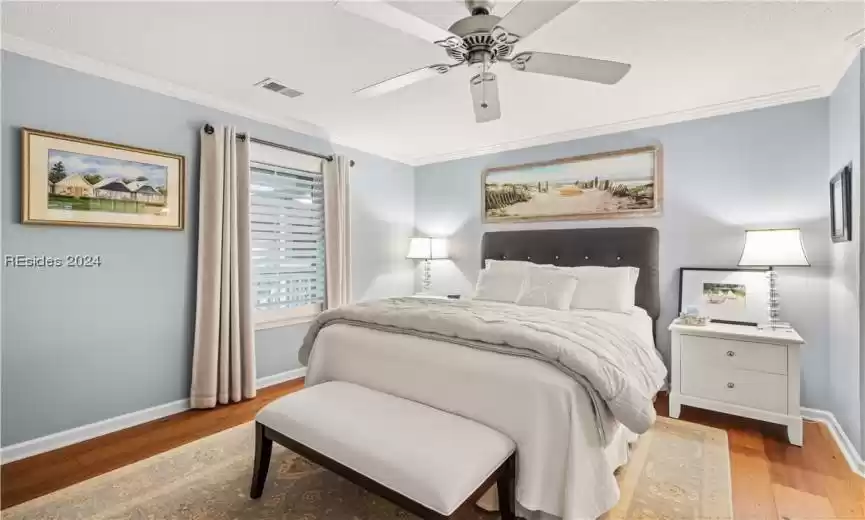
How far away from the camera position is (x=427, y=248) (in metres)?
4.61

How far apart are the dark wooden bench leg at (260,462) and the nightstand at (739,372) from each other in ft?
8.73

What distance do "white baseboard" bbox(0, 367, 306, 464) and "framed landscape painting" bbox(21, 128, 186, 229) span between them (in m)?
1.27

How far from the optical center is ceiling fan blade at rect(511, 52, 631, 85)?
6.07 ft

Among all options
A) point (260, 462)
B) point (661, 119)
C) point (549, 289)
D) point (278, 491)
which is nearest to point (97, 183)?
point (260, 462)

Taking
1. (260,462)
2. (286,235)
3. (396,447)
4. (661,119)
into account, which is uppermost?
(661,119)

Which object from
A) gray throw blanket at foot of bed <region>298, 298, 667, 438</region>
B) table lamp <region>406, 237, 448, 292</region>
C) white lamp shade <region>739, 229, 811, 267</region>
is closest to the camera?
gray throw blanket at foot of bed <region>298, 298, 667, 438</region>

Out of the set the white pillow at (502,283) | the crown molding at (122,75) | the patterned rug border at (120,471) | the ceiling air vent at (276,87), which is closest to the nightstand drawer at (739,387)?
the white pillow at (502,283)

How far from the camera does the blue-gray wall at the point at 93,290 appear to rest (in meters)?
2.30

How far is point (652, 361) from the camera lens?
7.63 feet

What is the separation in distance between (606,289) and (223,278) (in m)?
2.92

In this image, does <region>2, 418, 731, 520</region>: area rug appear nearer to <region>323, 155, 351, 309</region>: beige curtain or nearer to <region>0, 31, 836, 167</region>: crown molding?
<region>323, 155, 351, 309</region>: beige curtain

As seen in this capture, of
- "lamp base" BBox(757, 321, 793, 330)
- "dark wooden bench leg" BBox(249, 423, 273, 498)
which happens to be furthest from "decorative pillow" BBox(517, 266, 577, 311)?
"dark wooden bench leg" BBox(249, 423, 273, 498)

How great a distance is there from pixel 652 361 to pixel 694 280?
1.31 metres

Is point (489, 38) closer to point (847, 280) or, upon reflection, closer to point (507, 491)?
point (507, 491)
